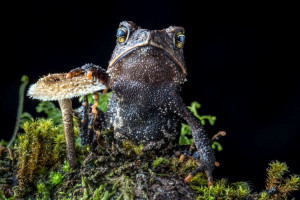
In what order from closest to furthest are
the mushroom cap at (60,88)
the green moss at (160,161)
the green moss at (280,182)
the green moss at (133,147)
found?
1. the mushroom cap at (60,88)
2. the green moss at (280,182)
3. the green moss at (160,161)
4. the green moss at (133,147)

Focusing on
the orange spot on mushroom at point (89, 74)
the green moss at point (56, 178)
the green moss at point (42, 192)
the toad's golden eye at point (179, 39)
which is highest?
the toad's golden eye at point (179, 39)

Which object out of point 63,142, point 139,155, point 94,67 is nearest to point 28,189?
point 63,142

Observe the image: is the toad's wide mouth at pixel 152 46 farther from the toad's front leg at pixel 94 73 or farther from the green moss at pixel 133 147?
the green moss at pixel 133 147

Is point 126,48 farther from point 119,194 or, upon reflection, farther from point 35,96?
point 119,194

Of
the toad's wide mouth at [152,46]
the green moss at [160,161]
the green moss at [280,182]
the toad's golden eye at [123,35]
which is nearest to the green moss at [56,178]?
the green moss at [160,161]

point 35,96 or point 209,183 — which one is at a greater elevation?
point 35,96

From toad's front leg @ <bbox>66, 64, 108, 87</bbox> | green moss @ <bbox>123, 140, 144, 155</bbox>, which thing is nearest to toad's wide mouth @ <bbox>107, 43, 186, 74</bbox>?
toad's front leg @ <bbox>66, 64, 108, 87</bbox>

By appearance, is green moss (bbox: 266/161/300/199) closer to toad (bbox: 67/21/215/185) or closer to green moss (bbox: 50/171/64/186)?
toad (bbox: 67/21/215/185)
